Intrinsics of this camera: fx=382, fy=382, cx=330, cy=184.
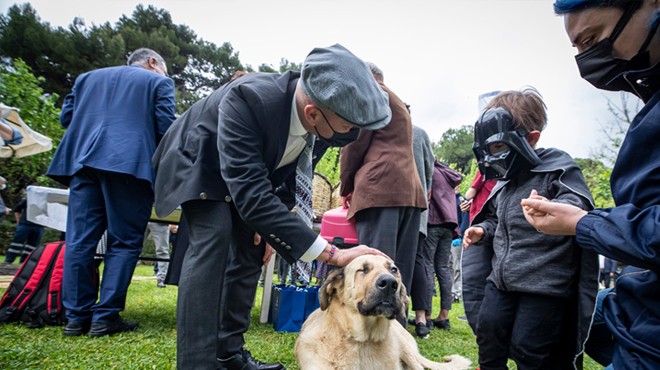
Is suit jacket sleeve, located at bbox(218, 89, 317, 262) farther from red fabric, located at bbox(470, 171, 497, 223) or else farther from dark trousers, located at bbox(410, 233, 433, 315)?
red fabric, located at bbox(470, 171, 497, 223)

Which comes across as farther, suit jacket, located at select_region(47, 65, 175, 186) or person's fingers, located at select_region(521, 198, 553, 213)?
suit jacket, located at select_region(47, 65, 175, 186)

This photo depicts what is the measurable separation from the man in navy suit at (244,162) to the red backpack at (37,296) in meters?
2.19

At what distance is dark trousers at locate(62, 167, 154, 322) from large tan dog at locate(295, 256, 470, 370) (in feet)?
5.56

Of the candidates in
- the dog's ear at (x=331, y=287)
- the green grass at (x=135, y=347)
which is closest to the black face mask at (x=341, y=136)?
the dog's ear at (x=331, y=287)

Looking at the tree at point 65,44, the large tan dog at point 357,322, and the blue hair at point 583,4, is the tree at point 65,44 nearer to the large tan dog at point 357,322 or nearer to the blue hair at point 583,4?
the large tan dog at point 357,322

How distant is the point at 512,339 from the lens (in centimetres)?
193

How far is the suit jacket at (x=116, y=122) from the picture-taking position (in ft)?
10.3

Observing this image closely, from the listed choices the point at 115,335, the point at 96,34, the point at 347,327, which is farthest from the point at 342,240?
the point at 96,34

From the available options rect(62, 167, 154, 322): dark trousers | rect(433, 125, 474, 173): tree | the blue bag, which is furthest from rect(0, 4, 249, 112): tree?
rect(433, 125, 474, 173): tree

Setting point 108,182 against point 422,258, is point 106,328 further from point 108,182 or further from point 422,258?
point 422,258

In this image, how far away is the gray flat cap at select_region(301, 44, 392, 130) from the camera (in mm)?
1727

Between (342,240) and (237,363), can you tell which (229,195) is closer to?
(237,363)

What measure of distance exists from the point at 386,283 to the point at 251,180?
1.05 meters

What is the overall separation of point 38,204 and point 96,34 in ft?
52.2
